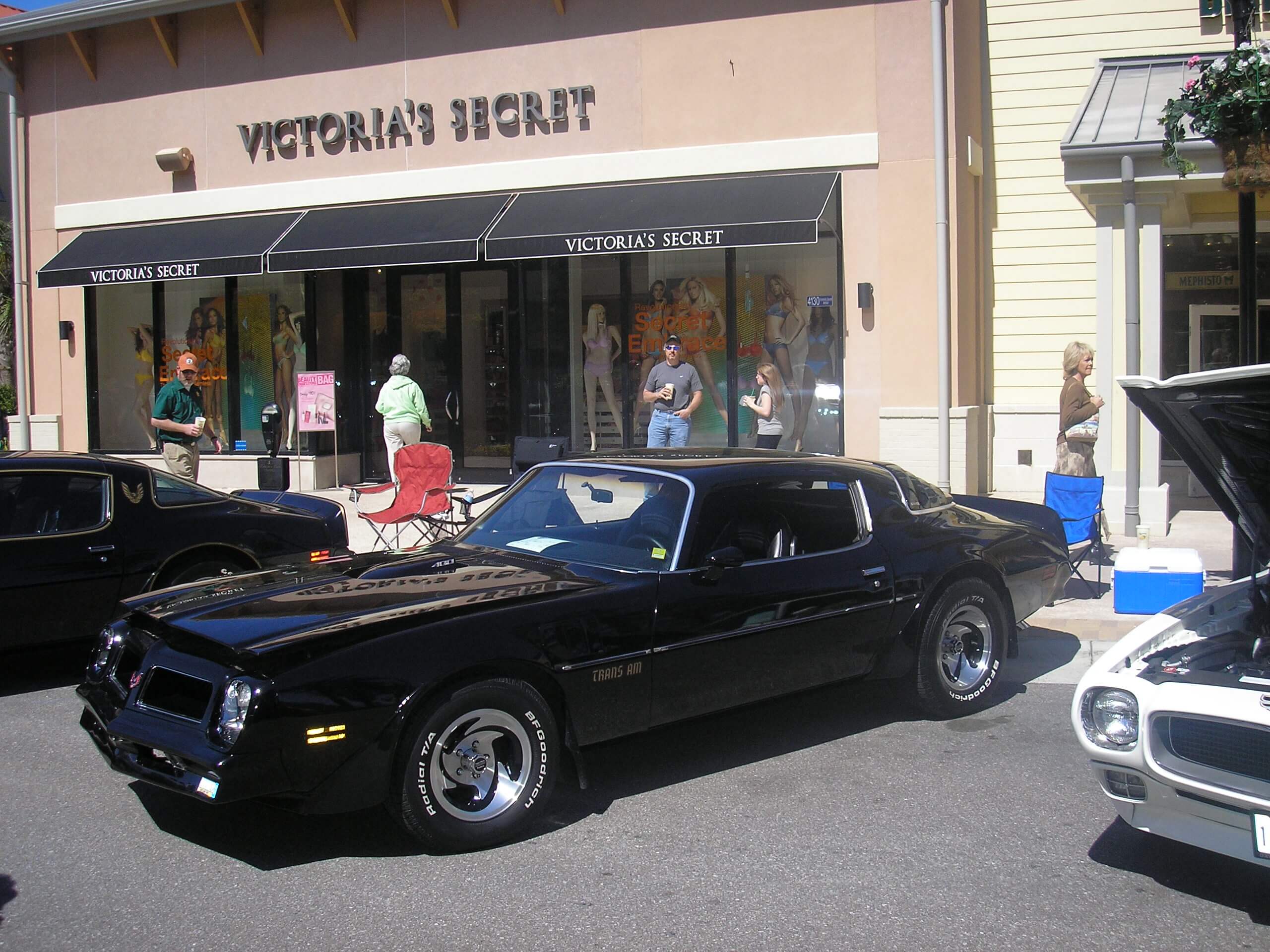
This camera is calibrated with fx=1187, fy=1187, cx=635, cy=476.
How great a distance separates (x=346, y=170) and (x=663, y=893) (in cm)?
1342

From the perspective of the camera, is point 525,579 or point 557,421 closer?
point 525,579

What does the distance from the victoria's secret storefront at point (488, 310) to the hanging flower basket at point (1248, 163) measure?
195 inches

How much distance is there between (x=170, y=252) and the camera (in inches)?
619

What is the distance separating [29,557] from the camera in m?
6.80

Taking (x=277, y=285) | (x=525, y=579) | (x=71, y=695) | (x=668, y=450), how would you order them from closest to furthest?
(x=525, y=579), (x=668, y=450), (x=71, y=695), (x=277, y=285)

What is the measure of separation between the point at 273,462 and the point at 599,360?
4651 mm

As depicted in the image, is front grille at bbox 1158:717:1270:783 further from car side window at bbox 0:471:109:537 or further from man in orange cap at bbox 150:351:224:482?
man in orange cap at bbox 150:351:224:482

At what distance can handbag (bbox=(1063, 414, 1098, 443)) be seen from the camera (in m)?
10.5

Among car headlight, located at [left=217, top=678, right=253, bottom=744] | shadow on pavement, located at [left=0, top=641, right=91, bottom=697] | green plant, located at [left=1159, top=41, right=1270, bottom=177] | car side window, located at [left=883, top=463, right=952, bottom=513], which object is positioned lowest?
shadow on pavement, located at [left=0, top=641, right=91, bottom=697]

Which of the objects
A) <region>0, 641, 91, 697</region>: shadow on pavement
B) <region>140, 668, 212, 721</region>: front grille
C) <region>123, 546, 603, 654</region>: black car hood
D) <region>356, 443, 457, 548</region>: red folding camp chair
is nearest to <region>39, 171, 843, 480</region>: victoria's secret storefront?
<region>356, 443, 457, 548</region>: red folding camp chair

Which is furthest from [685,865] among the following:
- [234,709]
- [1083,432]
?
[1083,432]

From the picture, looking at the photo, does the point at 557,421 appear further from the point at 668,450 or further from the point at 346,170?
the point at 668,450

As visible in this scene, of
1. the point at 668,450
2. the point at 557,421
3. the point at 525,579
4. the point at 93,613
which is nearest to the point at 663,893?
the point at 525,579

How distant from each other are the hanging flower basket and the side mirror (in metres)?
4.99
